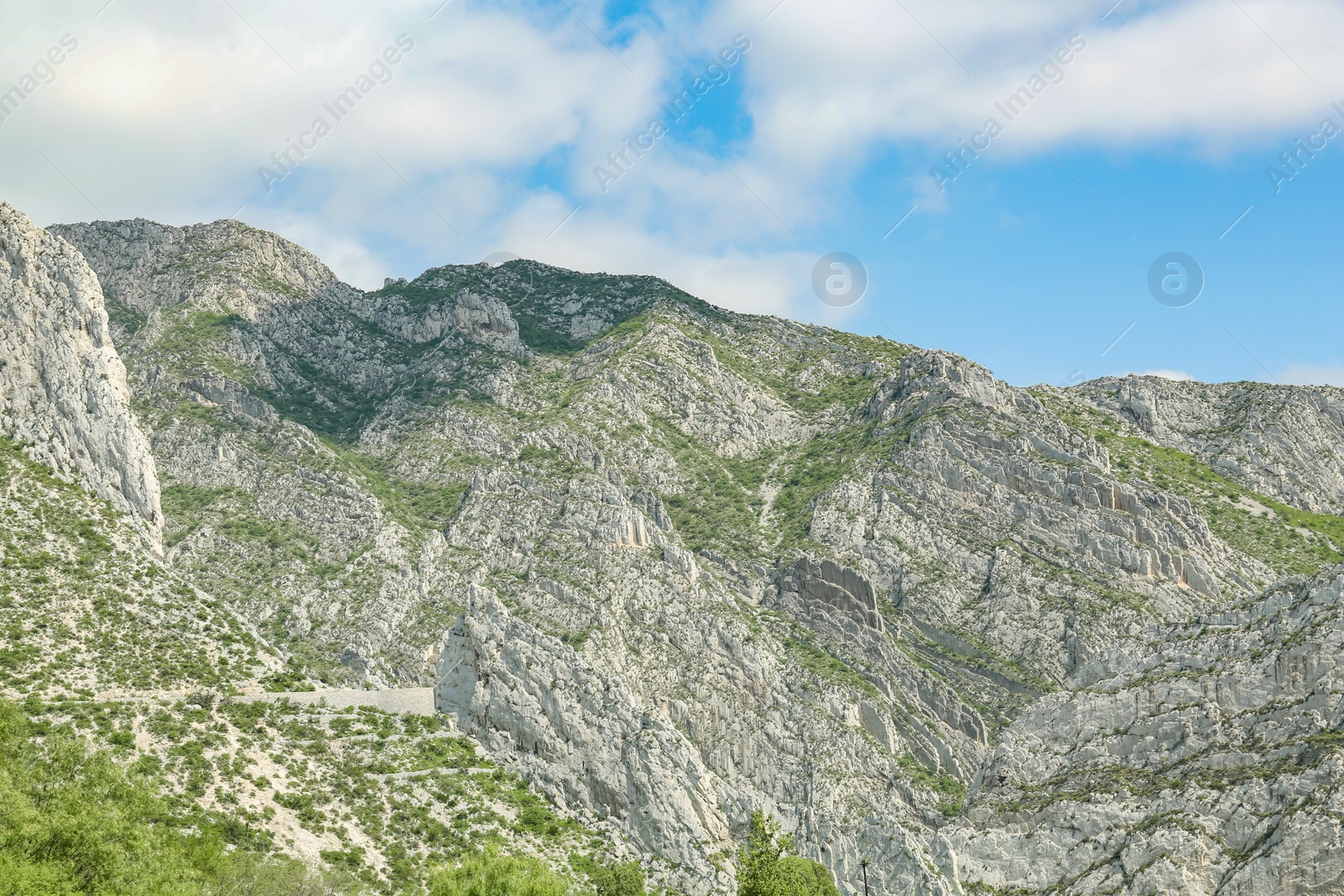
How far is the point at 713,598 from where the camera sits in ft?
486

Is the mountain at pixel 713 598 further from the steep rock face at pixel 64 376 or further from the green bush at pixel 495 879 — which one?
the green bush at pixel 495 879

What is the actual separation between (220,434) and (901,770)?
305 feet

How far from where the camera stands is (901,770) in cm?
13100

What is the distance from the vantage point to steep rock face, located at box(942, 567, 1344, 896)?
292 feet

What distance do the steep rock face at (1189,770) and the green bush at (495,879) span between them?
4070cm

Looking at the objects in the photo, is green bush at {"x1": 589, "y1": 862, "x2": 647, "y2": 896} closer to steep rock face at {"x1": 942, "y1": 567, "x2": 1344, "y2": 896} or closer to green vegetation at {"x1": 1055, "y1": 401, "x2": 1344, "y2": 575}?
steep rock face at {"x1": 942, "y1": 567, "x2": 1344, "y2": 896}

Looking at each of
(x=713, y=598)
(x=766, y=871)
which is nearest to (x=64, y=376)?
(x=713, y=598)

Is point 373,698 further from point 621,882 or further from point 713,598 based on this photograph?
point 713,598

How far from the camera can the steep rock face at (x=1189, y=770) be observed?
8912 centimetres

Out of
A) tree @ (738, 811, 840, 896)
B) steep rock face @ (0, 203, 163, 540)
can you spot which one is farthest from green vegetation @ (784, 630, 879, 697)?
steep rock face @ (0, 203, 163, 540)

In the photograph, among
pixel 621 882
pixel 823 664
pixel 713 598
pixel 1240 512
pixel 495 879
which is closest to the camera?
pixel 495 879

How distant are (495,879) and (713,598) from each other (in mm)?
77281

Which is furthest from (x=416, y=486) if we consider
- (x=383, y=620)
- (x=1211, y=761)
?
(x=1211, y=761)

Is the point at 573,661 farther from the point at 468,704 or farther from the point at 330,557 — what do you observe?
the point at 330,557
